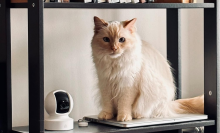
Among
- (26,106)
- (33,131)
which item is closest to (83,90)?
(26,106)

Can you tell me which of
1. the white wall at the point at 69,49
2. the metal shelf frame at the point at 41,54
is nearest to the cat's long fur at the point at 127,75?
the metal shelf frame at the point at 41,54

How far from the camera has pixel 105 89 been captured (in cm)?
183

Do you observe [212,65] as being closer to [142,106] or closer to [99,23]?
[142,106]

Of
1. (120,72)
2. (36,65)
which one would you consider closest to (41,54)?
(36,65)

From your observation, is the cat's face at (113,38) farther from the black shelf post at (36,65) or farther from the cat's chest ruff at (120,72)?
the black shelf post at (36,65)

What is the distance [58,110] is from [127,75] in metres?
0.30

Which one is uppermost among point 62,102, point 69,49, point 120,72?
point 69,49

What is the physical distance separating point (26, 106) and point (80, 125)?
317 millimetres

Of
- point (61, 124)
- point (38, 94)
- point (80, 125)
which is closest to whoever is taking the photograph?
point (38, 94)

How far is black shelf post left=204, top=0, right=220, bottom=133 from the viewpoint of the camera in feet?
6.21

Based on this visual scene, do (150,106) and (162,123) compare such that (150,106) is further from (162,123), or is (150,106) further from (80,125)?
(80,125)

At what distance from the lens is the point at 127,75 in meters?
1.77

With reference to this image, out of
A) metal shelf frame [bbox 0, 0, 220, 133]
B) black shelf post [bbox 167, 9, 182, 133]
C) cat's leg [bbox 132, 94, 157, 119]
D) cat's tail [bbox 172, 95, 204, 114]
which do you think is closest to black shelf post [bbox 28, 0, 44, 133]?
metal shelf frame [bbox 0, 0, 220, 133]

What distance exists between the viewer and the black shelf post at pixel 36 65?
4.97ft
